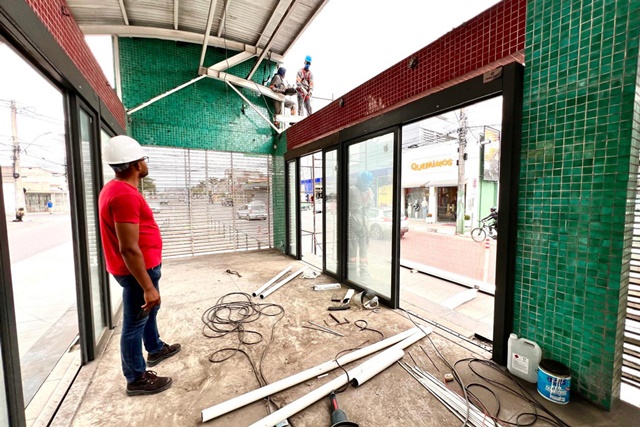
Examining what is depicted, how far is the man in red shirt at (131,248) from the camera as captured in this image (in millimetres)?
1514

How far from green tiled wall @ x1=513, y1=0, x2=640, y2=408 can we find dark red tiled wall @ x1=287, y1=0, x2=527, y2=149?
137 mm

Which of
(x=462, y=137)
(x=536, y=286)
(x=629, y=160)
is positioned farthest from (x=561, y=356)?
(x=462, y=137)

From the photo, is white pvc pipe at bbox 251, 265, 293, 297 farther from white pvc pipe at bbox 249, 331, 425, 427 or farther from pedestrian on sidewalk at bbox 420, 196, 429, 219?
pedestrian on sidewalk at bbox 420, 196, 429, 219

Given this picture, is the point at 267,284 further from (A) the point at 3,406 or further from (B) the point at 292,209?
(A) the point at 3,406

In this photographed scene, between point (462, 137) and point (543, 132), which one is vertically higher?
point (462, 137)

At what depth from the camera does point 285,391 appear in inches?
70.9

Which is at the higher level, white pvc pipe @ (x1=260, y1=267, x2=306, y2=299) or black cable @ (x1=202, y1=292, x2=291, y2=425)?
white pvc pipe @ (x1=260, y1=267, x2=306, y2=299)

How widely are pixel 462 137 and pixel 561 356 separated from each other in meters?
11.7

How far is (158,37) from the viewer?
16.7ft

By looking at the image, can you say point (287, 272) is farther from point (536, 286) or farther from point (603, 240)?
point (603, 240)

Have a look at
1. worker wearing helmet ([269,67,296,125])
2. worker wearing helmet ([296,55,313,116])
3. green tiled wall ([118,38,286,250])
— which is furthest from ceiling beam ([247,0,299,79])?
worker wearing helmet ([296,55,313,116])

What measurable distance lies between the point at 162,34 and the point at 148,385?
5.97 metres

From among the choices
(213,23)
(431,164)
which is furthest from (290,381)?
(431,164)

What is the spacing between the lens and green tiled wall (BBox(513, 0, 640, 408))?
1465 millimetres
